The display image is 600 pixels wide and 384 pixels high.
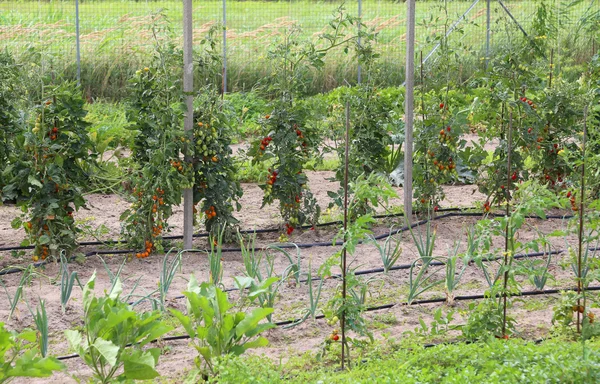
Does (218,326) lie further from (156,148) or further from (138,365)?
(156,148)

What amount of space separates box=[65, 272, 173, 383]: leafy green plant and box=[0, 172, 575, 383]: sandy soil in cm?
25

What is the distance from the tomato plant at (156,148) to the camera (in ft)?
17.3

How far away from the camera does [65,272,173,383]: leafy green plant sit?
A: 10.9 feet

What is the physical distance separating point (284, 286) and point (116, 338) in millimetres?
1693

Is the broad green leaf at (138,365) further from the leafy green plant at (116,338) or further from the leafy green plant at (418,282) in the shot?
the leafy green plant at (418,282)

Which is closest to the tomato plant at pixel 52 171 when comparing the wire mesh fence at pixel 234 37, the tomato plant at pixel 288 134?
the tomato plant at pixel 288 134

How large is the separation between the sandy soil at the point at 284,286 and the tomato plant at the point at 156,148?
259 mm

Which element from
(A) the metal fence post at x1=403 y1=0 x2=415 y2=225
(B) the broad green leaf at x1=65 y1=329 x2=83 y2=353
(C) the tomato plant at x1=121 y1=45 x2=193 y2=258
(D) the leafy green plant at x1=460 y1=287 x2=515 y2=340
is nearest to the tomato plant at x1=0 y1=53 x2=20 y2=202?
(C) the tomato plant at x1=121 y1=45 x2=193 y2=258

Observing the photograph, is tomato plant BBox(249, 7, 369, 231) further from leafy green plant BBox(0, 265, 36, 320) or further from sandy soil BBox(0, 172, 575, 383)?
leafy green plant BBox(0, 265, 36, 320)

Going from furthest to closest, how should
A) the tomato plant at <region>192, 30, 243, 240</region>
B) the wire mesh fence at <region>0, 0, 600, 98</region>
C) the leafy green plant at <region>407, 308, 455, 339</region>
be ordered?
the wire mesh fence at <region>0, 0, 600, 98</region>
the tomato plant at <region>192, 30, 243, 240</region>
the leafy green plant at <region>407, 308, 455, 339</region>

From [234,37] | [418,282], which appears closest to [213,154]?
[418,282]

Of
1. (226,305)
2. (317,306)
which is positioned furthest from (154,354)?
(317,306)

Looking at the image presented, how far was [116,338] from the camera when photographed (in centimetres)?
344

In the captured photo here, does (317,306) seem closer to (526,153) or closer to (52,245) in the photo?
(52,245)
